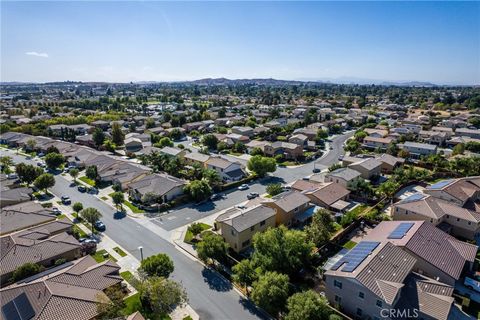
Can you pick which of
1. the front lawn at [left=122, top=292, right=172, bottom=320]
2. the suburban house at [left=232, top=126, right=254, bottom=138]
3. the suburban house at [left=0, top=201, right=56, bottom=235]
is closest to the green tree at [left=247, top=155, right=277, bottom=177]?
the front lawn at [left=122, top=292, right=172, bottom=320]

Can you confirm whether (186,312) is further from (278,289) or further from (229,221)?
(229,221)

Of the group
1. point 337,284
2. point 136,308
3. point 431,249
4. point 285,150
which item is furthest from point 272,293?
point 285,150

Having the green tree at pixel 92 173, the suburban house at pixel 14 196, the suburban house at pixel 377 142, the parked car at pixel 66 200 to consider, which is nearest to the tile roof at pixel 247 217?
the parked car at pixel 66 200

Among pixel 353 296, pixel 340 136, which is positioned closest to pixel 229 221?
pixel 353 296

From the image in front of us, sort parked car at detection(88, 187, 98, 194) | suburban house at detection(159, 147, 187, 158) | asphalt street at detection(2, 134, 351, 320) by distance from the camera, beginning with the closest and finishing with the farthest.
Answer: asphalt street at detection(2, 134, 351, 320) < parked car at detection(88, 187, 98, 194) < suburban house at detection(159, 147, 187, 158)

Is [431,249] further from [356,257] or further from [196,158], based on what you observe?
[196,158]

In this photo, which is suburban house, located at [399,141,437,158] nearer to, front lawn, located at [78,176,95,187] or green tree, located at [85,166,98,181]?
green tree, located at [85,166,98,181]

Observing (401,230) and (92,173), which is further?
(92,173)
